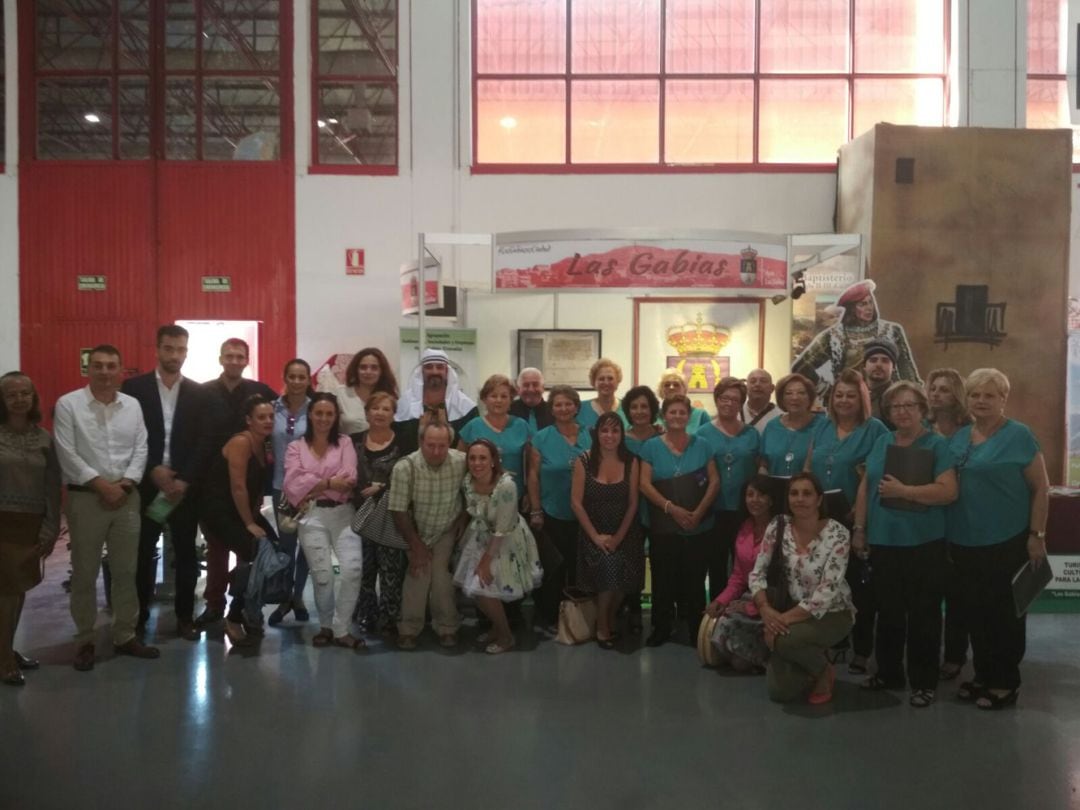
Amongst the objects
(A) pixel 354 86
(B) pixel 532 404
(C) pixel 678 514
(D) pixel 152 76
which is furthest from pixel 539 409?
→ (D) pixel 152 76

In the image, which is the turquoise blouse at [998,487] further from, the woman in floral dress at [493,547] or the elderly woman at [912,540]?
the woman in floral dress at [493,547]

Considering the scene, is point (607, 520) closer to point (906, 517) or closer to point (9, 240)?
point (906, 517)

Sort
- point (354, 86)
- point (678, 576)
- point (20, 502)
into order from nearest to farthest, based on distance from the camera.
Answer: point (20, 502) < point (678, 576) < point (354, 86)

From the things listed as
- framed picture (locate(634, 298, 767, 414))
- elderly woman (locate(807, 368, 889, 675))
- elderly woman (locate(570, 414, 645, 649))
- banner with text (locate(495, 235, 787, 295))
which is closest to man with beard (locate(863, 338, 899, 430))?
elderly woman (locate(807, 368, 889, 675))

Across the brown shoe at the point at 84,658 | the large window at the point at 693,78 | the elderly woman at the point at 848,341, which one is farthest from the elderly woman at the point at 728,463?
the large window at the point at 693,78

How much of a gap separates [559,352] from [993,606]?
240 inches

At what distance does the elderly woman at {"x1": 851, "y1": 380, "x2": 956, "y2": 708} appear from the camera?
4.22 m

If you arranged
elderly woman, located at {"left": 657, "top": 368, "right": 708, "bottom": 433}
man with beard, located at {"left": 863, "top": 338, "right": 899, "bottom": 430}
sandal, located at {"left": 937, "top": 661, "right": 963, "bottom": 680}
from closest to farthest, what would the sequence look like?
1. sandal, located at {"left": 937, "top": 661, "right": 963, "bottom": 680}
2. man with beard, located at {"left": 863, "top": 338, "right": 899, "bottom": 430}
3. elderly woman, located at {"left": 657, "top": 368, "right": 708, "bottom": 433}

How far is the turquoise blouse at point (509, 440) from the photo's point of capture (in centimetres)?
540

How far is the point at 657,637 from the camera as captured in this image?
520 cm

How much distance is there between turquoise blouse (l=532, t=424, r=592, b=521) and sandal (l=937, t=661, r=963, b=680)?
6.99ft

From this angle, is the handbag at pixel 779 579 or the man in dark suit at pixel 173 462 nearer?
the handbag at pixel 779 579

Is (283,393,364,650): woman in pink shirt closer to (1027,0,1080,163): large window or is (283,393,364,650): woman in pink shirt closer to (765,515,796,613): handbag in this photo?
(765,515,796,613): handbag

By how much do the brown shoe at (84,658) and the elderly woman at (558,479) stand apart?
243 centimetres
